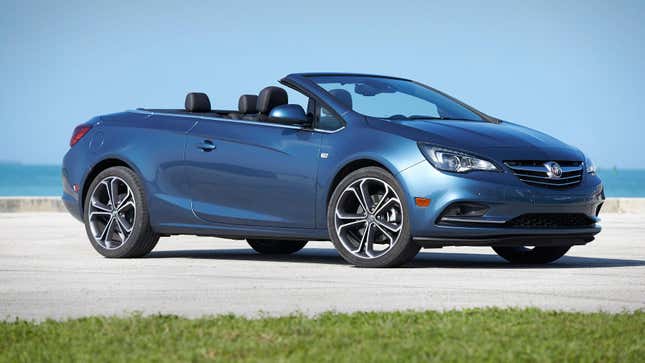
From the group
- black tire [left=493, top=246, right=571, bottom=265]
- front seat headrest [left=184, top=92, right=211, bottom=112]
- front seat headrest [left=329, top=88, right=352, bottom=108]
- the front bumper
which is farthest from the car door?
black tire [left=493, top=246, right=571, bottom=265]

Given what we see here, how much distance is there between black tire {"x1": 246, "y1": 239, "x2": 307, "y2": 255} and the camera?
40.4ft

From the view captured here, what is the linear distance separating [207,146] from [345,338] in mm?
5435

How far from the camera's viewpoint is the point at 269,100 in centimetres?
1076

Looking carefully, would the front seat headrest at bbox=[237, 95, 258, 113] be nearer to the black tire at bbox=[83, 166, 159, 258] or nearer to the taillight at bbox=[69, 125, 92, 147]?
the black tire at bbox=[83, 166, 159, 258]

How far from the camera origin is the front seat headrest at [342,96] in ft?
33.9

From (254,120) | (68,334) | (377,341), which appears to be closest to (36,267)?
(254,120)

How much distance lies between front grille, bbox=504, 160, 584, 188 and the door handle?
2584mm

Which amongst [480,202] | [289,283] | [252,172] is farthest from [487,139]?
[289,283]

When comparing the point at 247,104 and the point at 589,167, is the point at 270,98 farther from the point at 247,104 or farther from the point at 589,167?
the point at 589,167

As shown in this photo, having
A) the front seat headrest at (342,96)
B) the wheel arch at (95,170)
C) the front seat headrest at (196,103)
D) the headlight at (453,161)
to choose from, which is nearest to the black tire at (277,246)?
the front seat headrest at (196,103)

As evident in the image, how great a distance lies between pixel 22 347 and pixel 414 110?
18.8 ft

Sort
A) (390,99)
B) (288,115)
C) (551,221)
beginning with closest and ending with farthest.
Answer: (551,221), (288,115), (390,99)

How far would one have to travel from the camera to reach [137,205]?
11.3 meters

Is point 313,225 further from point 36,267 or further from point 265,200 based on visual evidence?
point 36,267
